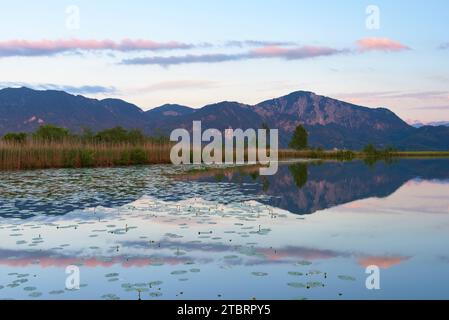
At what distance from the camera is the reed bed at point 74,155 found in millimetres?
33562

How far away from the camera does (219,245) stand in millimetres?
10727

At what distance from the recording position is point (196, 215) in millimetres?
14844

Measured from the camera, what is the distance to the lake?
25.3 feet

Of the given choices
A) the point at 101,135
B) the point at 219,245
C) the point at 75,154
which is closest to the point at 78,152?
the point at 75,154

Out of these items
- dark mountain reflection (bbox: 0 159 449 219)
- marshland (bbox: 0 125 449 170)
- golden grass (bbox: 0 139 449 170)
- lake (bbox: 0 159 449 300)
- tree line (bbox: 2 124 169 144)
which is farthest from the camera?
tree line (bbox: 2 124 169 144)

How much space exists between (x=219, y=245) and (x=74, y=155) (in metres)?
29.0

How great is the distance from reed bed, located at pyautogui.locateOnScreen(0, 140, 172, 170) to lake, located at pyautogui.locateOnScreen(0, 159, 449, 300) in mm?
14163
